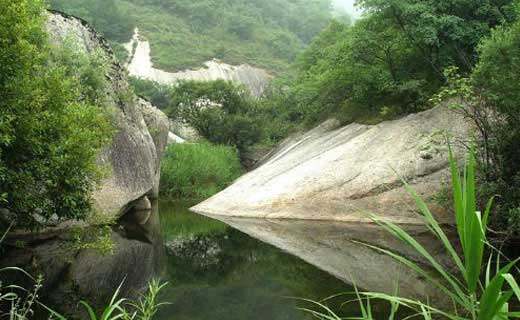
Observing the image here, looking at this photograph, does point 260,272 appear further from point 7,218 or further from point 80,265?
point 7,218

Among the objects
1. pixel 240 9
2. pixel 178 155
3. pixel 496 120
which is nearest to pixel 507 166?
pixel 496 120

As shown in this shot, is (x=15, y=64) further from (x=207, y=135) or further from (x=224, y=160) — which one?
(x=207, y=135)

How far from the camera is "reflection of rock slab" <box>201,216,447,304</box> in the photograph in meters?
8.84

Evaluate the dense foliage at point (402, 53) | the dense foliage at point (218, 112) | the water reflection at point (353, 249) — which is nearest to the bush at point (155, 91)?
the dense foliage at point (218, 112)

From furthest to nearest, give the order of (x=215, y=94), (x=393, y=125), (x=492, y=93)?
(x=215, y=94) < (x=393, y=125) < (x=492, y=93)

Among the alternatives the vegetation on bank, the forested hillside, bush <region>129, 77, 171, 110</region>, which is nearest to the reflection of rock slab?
the vegetation on bank

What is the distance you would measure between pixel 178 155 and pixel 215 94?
9.60 meters

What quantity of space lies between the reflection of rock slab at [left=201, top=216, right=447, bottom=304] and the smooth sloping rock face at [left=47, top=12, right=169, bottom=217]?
14.4ft

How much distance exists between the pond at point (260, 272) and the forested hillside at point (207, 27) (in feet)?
170

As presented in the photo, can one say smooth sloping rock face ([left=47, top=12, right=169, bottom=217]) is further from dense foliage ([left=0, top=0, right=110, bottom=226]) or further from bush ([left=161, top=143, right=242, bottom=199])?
bush ([left=161, top=143, right=242, bottom=199])

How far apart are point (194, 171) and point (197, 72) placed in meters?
32.2

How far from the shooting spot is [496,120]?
13.7 meters

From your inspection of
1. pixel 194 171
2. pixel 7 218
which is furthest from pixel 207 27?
pixel 7 218

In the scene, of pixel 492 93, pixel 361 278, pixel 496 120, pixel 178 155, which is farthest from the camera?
pixel 178 155
